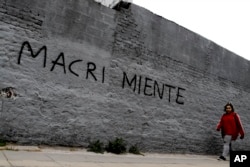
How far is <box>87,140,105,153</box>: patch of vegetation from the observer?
20.4ft

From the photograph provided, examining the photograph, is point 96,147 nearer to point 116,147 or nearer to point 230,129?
point 116,147

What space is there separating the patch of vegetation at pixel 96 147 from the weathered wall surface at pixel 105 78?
0.14 meters

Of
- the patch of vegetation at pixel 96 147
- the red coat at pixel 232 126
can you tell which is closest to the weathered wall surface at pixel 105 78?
the patch of vegetation at pixel 96 147

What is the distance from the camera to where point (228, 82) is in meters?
9.80

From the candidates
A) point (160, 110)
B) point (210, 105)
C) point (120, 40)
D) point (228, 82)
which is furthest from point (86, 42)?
point (228, 82)

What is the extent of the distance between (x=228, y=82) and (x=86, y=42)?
5.29m

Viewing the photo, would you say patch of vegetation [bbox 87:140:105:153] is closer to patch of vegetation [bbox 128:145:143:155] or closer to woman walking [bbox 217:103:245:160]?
patch of vegetation [bbox 128:145:143:155]

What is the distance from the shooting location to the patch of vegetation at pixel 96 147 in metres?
6.21

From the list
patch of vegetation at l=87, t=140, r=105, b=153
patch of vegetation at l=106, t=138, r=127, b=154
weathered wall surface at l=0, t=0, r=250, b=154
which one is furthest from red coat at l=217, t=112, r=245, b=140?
patch of vegetation at l=87, t=140, r=105, b=153

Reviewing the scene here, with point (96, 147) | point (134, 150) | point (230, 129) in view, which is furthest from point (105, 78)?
point (230, 129)

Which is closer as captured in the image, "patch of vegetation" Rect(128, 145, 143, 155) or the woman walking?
"patch of vegetation" Rect(128, 145, 143, 155)

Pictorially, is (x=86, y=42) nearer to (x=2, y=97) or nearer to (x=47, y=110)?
(x=47, y=110)

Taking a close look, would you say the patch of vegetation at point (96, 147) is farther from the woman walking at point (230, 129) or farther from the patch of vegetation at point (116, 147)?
the woman walking at point (230, 129)

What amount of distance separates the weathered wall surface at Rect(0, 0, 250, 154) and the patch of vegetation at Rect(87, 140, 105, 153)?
137mm
